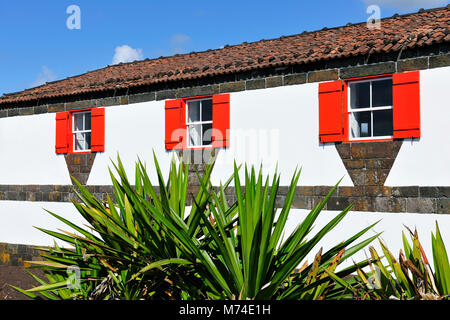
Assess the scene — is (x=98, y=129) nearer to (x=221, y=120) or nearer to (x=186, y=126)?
(x=186, y=126)

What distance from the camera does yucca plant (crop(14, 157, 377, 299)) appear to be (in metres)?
3.24

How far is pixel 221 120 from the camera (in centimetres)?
907

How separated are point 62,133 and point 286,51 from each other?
5.47 metres

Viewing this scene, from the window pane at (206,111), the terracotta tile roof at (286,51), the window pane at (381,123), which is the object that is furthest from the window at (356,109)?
the window pane at (381,123)

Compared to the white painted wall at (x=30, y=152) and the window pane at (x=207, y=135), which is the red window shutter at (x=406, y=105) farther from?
the white painted wall at (x=30, y=152)

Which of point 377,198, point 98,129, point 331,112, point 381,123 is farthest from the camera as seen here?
point 381,123

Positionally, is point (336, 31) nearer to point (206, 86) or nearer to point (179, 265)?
point (206, 86)

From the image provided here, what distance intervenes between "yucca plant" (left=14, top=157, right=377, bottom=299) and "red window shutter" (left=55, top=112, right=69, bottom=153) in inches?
288

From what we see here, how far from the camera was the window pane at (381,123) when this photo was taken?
13.7m

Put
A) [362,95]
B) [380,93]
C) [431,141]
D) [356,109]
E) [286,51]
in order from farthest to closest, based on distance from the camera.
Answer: [380,93], [362,95], [286,51], [356,109], [431,141]

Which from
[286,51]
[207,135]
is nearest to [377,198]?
[286,51]

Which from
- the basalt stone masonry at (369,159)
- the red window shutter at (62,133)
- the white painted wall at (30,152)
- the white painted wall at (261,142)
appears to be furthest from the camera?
the white painted wall at (30,152)

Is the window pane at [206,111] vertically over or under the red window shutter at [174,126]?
over

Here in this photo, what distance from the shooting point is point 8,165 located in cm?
1217
